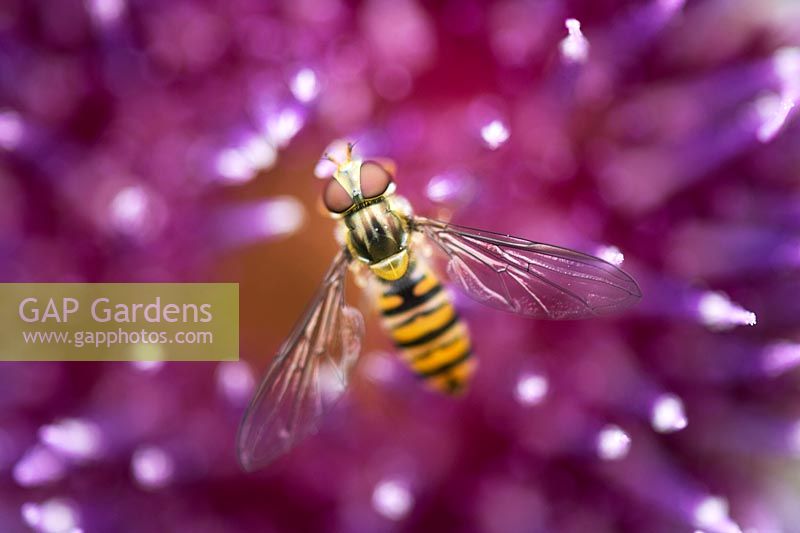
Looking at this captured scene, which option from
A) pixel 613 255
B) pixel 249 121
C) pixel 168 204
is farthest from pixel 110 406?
pixel 613 255

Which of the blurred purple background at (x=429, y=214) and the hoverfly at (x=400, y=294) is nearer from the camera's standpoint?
the hoverfly at (x=400, y=294)

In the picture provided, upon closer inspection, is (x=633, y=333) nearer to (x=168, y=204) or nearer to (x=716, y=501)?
(x=716, y=501)

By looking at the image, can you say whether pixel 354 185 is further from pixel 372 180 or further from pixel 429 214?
pixel 429 214

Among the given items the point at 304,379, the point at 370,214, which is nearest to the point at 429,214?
the point at 370,214

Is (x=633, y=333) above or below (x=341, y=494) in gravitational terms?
above

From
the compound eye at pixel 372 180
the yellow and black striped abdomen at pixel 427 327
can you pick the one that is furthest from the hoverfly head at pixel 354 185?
the yellow and black striped abdomen at pixel 427 327

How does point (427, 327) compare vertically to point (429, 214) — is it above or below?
below

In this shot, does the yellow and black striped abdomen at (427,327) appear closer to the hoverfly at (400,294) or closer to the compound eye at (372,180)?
the hoverfly at (400,294)
